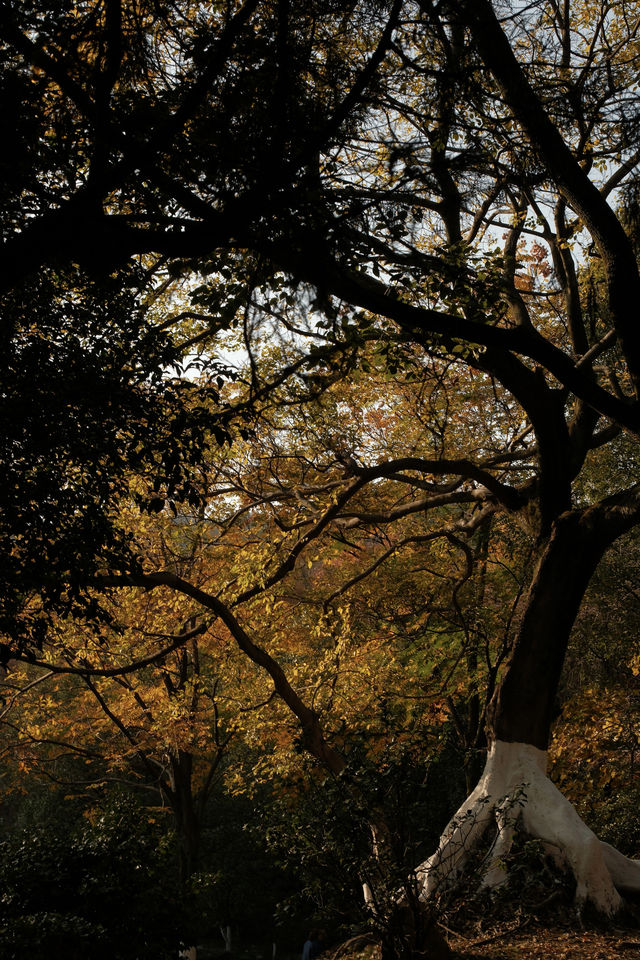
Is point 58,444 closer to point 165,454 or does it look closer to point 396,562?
point 165,454

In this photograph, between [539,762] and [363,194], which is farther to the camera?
[539,762]

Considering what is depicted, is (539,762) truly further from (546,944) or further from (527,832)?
(546,944)

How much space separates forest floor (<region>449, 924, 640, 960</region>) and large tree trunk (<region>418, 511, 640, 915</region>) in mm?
287

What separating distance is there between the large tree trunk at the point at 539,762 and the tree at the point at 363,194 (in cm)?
2

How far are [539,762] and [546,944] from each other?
4.74 feet

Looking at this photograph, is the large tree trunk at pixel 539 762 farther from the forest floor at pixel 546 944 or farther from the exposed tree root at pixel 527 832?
the forest floor at pixel 546 944

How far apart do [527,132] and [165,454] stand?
123 inches

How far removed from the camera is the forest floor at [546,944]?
500 centimetres

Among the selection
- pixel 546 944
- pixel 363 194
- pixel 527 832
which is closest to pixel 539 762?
pixel 527 832

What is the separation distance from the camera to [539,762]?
6352mm

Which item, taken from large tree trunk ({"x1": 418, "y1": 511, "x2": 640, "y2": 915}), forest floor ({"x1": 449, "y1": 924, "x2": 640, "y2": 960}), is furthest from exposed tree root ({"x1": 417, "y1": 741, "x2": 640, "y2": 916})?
forest floor ({"x1": 449, "y1": 924, "x2": 640, "y2": 960})

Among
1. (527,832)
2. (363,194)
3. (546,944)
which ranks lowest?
(546,944)

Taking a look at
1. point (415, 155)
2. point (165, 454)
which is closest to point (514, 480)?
point (415, 155)

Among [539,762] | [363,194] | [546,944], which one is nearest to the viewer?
[363,194]
